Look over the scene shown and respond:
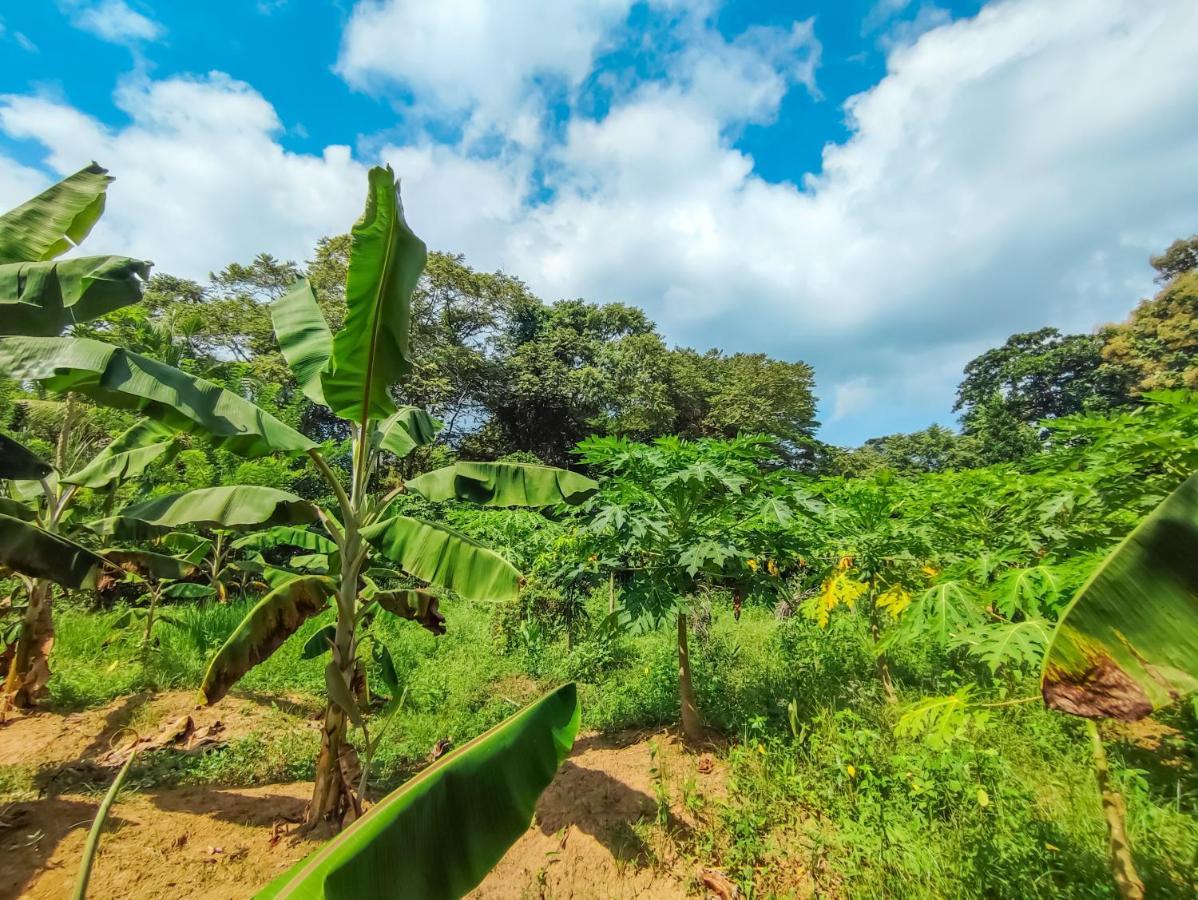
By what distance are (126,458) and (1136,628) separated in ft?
21.0

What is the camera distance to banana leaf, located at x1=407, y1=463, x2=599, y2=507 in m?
3.76

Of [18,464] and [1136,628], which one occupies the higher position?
[18,464]

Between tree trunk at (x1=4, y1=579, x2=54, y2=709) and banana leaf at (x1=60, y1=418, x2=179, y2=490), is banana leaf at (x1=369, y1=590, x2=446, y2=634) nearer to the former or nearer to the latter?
banana leaf at (x1=60, y1=418, x2=179, y2=490)

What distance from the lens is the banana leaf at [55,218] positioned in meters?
3.63

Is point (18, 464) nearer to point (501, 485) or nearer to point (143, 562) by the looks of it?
point (143, 562)

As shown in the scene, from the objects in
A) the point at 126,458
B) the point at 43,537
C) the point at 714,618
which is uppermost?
the point at 126,458

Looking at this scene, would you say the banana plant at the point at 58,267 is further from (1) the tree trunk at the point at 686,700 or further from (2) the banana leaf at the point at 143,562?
(1) the tree trunk at the point at 686,700

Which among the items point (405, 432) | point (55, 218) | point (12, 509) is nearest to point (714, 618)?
point (405, 432)

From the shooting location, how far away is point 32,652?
4660 mm

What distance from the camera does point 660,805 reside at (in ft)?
11.3

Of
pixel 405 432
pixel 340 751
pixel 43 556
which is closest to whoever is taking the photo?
pixel 43 556

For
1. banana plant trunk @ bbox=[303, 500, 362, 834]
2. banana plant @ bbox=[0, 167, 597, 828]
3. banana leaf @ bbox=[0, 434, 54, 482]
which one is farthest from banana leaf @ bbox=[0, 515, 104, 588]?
banana plant trunk @ bbox=[303, 500, 362, 834]

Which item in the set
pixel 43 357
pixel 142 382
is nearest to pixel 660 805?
pixel 142 382

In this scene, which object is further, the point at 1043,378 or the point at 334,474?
the point at 1043,378
